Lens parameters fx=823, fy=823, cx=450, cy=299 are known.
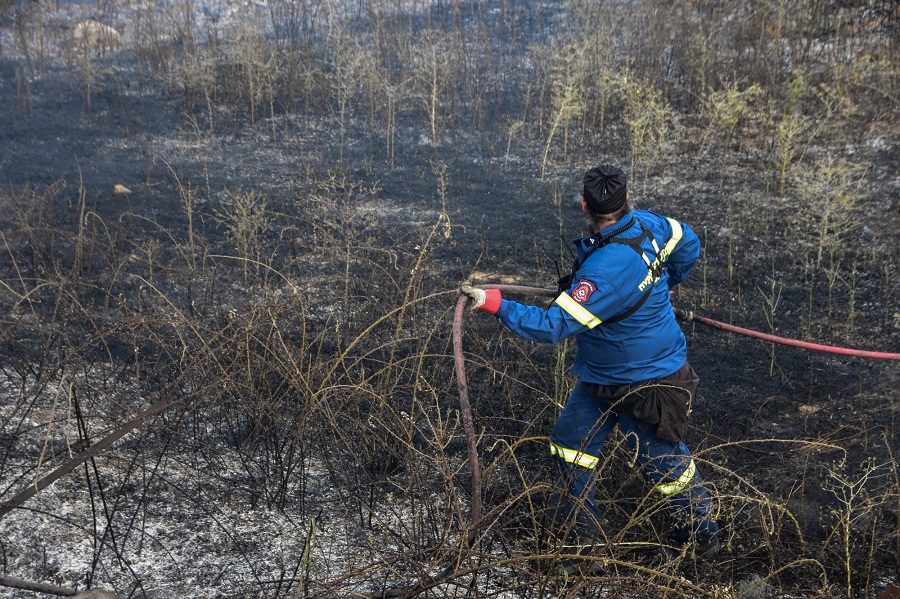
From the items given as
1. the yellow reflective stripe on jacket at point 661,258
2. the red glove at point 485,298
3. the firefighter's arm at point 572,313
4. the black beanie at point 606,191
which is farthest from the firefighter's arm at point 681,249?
the red glove at point 485,298

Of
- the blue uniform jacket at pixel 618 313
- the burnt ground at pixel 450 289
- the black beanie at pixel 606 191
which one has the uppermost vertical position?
the black beanie at pixel 606 191

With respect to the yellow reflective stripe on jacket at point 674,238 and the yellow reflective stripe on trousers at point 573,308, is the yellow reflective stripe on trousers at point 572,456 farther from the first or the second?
the yellow reflective stripe on jacket at point 674,238

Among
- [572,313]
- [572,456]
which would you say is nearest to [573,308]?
[572,313]

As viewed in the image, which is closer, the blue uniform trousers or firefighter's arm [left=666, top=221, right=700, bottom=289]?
the blue uniform trousers

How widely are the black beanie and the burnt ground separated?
3.20 feet

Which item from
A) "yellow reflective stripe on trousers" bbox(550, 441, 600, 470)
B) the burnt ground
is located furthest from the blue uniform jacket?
the burnt ground

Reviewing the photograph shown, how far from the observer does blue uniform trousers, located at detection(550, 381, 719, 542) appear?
3420 mm

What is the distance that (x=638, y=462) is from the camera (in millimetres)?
3721

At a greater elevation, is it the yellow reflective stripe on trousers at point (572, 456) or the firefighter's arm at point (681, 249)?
the firefighter's arm at point (681, 249)

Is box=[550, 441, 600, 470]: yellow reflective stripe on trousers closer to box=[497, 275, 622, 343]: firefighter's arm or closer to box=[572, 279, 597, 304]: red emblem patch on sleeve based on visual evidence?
box=[497, 275, 622, 343]: firefighter's arm

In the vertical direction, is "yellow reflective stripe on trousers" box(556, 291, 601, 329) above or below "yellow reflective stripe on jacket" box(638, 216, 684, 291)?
below

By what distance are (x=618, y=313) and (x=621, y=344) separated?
0.15m

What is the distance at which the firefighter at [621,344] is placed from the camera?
3238 mm

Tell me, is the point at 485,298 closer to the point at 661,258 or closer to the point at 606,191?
the point at 606,191
